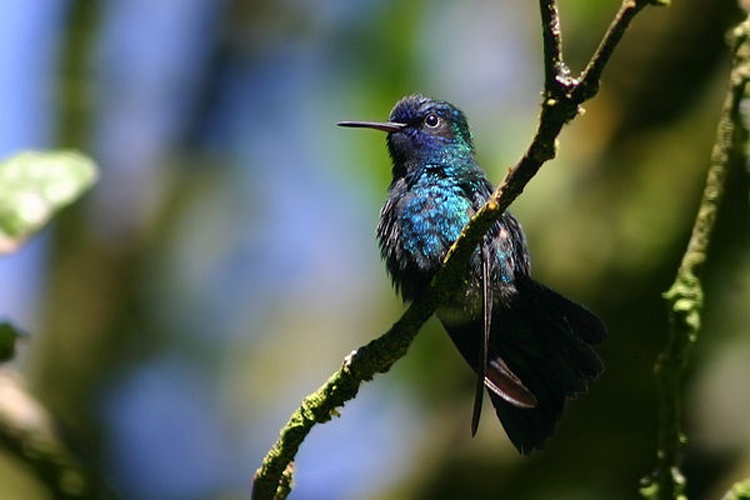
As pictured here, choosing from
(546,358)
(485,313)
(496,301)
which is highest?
(485,313)

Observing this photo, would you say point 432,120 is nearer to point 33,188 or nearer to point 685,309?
point 685,309

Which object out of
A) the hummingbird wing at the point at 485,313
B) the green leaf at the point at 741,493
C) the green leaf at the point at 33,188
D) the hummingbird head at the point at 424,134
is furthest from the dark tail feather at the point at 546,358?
the green leaf at the point at 33,188

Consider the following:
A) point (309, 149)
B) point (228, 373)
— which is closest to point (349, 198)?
point (309, 149)

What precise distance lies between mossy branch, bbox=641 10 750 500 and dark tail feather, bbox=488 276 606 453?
96 cm

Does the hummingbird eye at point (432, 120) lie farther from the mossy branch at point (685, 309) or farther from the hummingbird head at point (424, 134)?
the mossy branch at point (685, 309)

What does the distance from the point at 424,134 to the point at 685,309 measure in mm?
2084

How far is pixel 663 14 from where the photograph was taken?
240 inches

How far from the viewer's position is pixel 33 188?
7.92 ft

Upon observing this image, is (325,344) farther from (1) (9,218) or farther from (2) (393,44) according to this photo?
(1) (9,218)

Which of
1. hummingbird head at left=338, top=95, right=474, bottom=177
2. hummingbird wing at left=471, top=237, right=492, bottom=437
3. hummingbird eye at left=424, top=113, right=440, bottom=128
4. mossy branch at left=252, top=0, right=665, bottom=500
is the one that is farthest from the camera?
hummingbird eye at left=424, top=113, right=440, bottom=128

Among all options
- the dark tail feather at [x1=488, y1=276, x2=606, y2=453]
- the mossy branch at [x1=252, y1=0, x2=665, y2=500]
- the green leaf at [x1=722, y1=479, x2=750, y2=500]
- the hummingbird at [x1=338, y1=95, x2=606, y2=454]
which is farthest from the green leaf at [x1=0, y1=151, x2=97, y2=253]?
the dark tail feather at [x1=488, y1=276, x2=606, y2=453]

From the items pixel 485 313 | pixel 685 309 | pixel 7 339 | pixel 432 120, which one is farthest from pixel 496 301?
pixel 7 339

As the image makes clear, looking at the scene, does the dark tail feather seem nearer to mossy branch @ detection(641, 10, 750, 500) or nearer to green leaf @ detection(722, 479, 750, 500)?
mossy branch @ detection(641, 10, 750, 500)

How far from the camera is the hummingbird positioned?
3703mm
